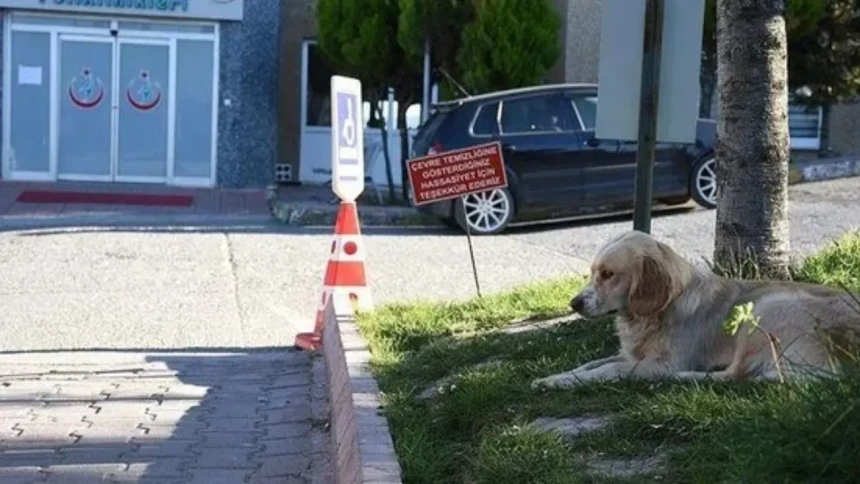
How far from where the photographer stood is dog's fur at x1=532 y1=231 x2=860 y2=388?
5.58m

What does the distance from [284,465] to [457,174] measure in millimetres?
4010

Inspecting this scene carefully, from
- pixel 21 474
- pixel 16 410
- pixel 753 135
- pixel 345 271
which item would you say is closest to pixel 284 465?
pixel 21 474

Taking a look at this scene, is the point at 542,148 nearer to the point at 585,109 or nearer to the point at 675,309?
the point at 585,109

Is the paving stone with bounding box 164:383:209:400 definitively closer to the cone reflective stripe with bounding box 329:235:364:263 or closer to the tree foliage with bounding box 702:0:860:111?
the cone reflective stripe with bounding box 329:235:364:263

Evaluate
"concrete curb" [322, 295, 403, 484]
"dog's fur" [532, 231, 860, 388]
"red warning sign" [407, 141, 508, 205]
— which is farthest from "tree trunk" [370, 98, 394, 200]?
"dog's fur" [532, 231, 860, 388]

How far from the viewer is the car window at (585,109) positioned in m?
17.7

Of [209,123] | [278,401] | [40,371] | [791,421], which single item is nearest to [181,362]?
[40,371]

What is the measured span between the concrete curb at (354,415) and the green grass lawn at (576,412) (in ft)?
0.29

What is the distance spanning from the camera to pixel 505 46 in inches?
790

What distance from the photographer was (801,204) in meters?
17.5

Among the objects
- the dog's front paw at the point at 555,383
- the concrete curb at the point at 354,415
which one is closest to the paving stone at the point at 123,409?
the concrete curb at the point at 354,415

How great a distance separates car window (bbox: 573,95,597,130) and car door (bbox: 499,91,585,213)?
106 millimetres

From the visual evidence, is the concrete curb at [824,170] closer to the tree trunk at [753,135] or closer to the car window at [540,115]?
the car window at [540,115]

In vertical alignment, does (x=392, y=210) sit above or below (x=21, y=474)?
above
